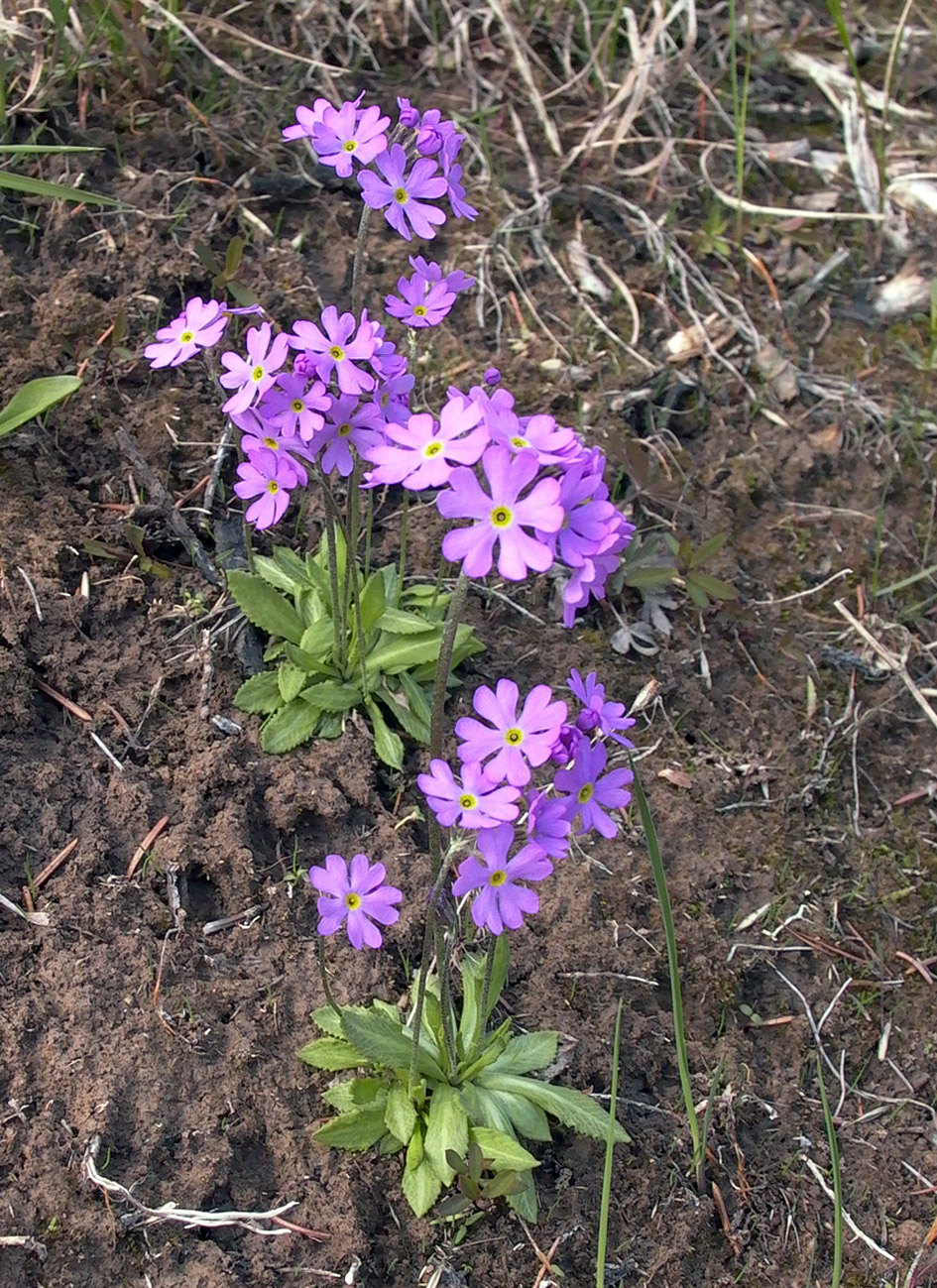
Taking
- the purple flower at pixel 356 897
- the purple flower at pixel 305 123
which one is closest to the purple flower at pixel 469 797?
the purple flower at pixel 356 897

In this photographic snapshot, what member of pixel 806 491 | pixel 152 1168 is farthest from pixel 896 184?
pixel 152 1168

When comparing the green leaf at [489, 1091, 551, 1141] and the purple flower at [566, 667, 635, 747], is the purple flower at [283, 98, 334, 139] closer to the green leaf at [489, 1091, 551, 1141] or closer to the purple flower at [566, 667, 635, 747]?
the purple flower at [566, 667, 635, 747]

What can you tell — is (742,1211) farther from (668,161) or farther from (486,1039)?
(668,161)

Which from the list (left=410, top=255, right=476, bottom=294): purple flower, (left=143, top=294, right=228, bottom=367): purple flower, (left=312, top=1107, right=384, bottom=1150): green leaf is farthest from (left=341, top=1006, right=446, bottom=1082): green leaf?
(left=410, top=255, right=476, bottom=294): purple flower

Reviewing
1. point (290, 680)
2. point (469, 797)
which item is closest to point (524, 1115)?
point (469, 797)

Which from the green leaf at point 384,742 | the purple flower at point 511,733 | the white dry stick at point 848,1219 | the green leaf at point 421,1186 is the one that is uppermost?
the purple flower at point 511,733

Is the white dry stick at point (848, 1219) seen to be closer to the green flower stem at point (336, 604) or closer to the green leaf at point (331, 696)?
the green leaf at point (331, 696)

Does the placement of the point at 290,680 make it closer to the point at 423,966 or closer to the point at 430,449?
the point at 423,966
